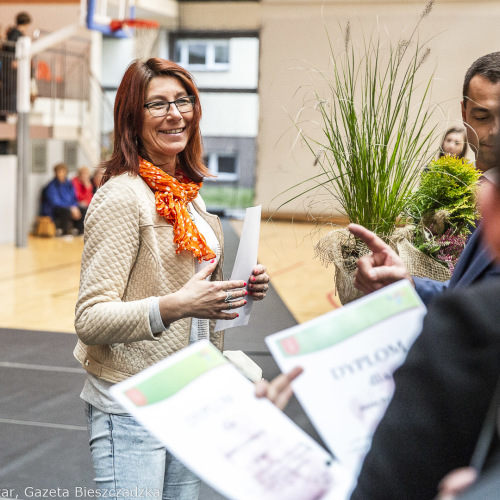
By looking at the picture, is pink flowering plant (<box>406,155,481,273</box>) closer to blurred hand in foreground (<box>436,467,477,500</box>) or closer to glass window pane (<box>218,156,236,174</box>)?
blurred hand in foreground (<box>436,467,477,500</box>)

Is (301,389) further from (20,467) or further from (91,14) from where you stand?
(91,14)

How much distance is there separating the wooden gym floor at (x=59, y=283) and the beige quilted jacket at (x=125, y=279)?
2.97m

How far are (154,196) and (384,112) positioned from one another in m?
0.59

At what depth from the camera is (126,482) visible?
5.08ft

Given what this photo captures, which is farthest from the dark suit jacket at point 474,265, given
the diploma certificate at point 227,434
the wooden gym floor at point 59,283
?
the wooden gym floor at point 59,283

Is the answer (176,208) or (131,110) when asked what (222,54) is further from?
(176,208)

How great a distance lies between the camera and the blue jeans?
5.08ft

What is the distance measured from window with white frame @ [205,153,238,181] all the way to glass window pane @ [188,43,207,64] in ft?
6.97

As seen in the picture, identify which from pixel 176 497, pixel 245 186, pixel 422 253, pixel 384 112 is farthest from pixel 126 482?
pixel 245 186

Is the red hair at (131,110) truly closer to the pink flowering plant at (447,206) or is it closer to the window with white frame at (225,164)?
the pink flowering plant at (447,206)

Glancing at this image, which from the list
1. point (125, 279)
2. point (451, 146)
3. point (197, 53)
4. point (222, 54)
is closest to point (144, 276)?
point (125, 279)

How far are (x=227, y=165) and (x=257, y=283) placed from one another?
14533mm

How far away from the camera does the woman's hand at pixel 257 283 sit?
65.3 inches

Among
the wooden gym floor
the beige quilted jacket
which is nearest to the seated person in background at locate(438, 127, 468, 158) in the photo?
the beige quilted jacket
